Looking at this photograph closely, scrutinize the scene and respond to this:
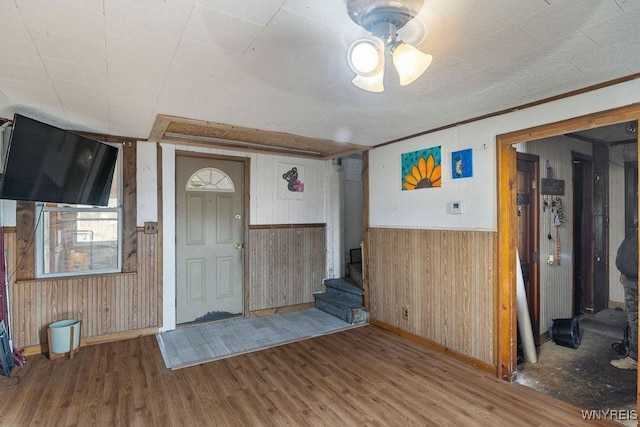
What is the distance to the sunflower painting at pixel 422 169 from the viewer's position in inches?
131

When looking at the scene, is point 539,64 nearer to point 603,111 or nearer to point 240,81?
point 603,111

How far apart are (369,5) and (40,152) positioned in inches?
109

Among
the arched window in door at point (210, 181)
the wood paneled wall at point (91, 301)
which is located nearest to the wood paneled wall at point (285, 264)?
the arched window in door at point (210, 181)

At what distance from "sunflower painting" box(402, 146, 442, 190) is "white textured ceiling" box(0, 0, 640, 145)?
54cm

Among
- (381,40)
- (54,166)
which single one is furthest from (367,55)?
(54,166)

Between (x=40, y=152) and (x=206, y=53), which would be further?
(x=40, y=152)

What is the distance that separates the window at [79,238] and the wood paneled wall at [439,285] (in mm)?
3067

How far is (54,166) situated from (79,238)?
1048 mm

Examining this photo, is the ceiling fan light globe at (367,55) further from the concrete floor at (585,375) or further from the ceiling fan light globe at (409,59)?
the concrete floor at (585,375)

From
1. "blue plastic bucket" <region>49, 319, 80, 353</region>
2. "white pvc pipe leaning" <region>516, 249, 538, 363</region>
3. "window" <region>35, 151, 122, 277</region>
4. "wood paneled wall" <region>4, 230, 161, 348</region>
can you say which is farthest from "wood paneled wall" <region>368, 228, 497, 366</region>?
"blue plastic bucket" <region>49, 319, 80, 353</region>

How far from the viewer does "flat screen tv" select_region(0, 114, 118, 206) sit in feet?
7.84

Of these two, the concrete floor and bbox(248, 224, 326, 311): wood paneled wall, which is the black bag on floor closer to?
the concrete floor

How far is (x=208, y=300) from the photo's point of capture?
412 cm

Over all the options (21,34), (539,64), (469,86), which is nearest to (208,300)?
(21,34)
